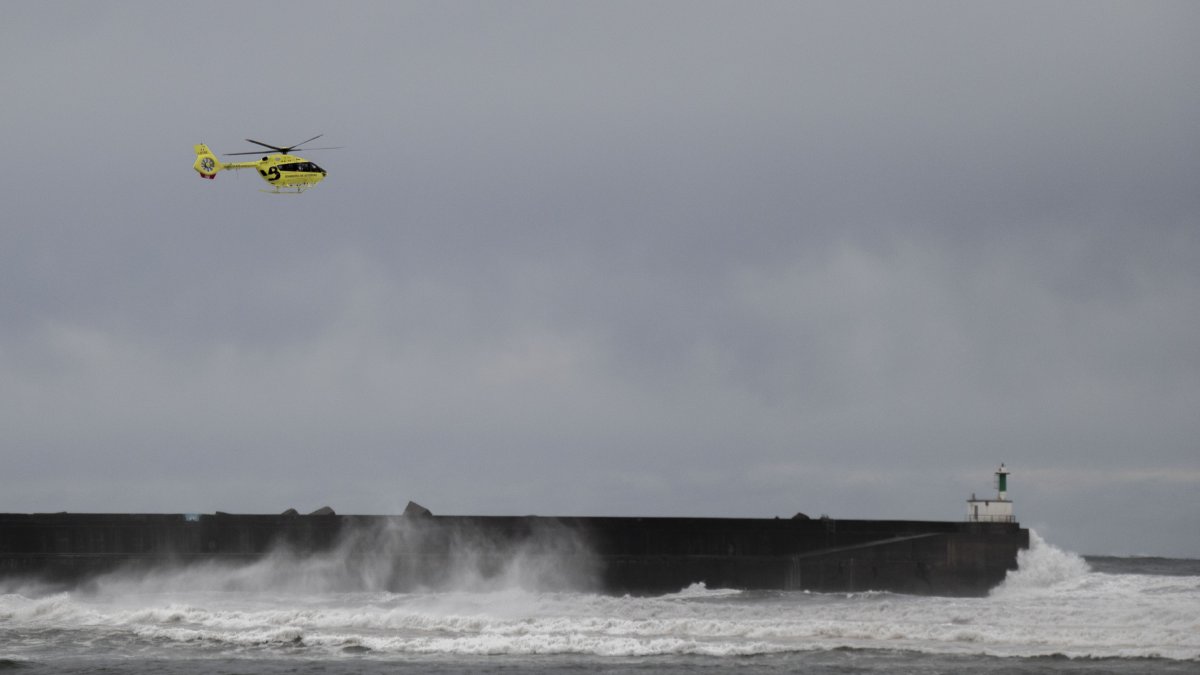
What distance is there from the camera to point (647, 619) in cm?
3047

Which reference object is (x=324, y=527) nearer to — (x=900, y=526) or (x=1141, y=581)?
(x=900, y=526)

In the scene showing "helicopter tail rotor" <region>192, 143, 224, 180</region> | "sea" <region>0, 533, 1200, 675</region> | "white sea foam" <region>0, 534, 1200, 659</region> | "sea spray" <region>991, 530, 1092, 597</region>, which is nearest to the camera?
"sea" <region>0, 533, 1200, 675</region>

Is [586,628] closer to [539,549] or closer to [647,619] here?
[647,619]

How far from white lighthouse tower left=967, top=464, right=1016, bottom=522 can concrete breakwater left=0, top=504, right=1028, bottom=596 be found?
2.28ft

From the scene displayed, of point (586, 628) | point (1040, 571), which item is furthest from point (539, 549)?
point (1040, 571)

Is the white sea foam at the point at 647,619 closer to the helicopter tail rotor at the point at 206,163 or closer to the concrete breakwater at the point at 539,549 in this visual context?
the concrete breakwater at the point at 539,549

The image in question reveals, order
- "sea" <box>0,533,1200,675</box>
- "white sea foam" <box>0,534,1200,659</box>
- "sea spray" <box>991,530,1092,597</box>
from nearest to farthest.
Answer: "sea" <box>0,533,1200,675</box>
"white sea foam" <box>0,534,1200,659</box>
"sea spray" <box>991,530,1092,597</box>

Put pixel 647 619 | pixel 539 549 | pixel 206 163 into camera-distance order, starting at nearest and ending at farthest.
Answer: pixel 647 619 → pixel 539 549 → pixel 206 163

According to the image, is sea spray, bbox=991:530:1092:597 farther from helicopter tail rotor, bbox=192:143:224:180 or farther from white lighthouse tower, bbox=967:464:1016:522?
helicopter tail rotor, bbox=192:143:224:180

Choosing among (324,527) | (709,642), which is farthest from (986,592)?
(324,527)

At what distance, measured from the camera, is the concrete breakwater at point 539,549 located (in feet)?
112

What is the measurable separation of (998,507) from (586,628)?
459 inches

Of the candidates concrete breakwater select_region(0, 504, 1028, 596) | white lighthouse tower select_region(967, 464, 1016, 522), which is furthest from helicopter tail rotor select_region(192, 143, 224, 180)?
white lighthouse tower select_region(967, 464, 1016, 522)

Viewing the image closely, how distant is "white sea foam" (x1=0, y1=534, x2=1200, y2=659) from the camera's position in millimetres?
27703
